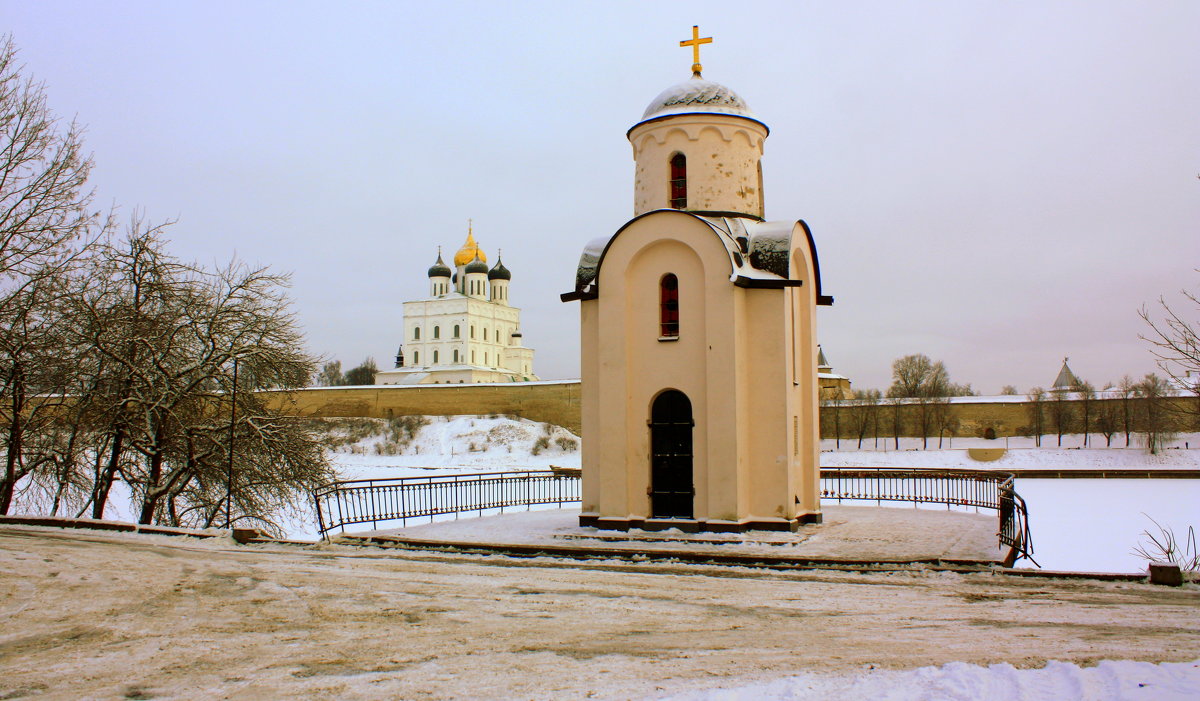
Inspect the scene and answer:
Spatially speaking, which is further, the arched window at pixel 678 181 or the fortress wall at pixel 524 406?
the fortress wall at pixel 524 406

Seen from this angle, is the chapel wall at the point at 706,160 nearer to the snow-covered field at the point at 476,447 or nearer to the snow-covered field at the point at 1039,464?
the snow-covered field at the point at 1039,464

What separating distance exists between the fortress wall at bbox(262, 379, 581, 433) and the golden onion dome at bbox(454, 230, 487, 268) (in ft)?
93.7

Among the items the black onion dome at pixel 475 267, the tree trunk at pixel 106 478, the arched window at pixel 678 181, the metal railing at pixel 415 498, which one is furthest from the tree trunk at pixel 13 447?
the black onion dome at pixel 475 267

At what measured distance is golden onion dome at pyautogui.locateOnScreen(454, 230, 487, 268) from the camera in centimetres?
9081

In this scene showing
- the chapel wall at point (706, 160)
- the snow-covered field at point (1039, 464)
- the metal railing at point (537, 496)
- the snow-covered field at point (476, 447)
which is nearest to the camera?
the metal railing at point (537, 496)

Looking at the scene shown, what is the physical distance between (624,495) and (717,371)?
8.64 ft

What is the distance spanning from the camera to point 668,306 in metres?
→ 15.1

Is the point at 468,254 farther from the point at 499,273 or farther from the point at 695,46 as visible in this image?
the point at 695,46

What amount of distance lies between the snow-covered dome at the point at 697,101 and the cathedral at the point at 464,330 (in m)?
64.5

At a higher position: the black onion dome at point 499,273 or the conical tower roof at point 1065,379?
the black onion dome at point 499,273

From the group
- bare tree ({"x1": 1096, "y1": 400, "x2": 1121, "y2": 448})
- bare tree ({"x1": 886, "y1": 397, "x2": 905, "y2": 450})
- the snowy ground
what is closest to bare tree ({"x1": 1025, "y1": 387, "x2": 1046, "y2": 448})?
bare tree ({"x1": 1096, "y1": 400, "x2": 1121, "y2": 448})

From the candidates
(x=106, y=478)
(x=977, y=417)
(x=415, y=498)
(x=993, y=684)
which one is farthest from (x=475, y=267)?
(x=993, y=684)

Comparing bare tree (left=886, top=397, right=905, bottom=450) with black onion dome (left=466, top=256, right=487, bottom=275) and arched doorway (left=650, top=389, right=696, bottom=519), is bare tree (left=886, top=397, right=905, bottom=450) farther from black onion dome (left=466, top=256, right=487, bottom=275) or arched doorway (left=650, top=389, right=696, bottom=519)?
arched doorway (left=650, top=389, right=696, bottom=519)

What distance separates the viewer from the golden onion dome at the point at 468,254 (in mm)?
90812
